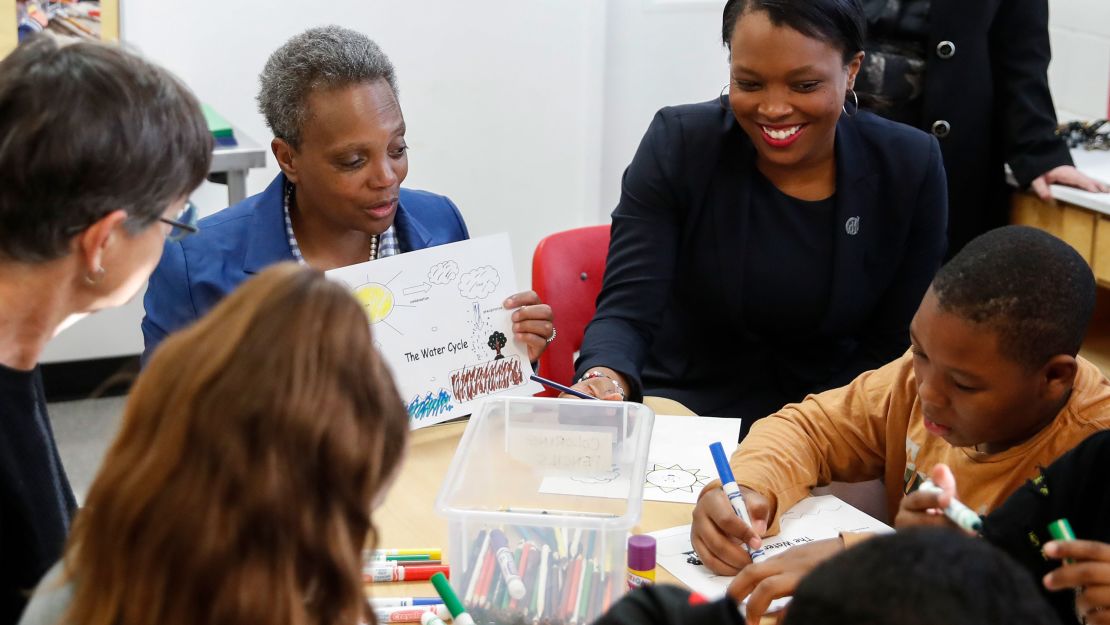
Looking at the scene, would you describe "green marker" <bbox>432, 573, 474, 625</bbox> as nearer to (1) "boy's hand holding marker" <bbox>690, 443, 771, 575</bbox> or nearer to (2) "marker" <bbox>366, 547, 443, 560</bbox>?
(2) "marker" <bbox>366, 547, 443, 560</bbox>

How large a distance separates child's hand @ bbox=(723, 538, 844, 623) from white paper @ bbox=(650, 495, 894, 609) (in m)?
0.06

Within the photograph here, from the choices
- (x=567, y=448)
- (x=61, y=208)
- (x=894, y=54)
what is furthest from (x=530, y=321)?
(x=894, y=54)

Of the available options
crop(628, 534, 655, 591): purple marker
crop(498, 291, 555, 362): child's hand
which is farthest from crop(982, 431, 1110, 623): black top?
crop(498, 291, 555, 362): child's hand

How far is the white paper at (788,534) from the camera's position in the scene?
1558 millimetres

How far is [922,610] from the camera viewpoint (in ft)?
2.55

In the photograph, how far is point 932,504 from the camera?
1.43 meters

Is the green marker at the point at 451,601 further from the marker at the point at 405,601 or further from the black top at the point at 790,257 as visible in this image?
the black top at the point at 790,257

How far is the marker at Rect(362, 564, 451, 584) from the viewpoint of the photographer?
59.4 inches

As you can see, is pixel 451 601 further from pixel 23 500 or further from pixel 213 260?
pixel 213 260

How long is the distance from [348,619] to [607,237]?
5.54ft

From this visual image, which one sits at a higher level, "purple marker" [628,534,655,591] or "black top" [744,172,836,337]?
"black top" [744,172,836,337]

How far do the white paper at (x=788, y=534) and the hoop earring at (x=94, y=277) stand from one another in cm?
78

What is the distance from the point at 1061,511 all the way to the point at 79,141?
1243 mm

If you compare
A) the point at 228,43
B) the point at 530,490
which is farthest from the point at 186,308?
the point at 228,43
